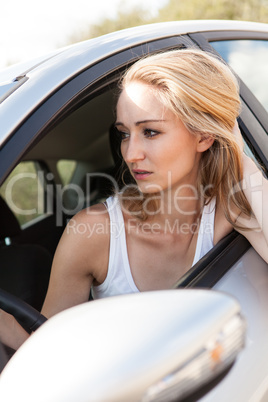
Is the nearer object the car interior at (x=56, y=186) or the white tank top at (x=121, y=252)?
the white tank top at (x=121, y=252)

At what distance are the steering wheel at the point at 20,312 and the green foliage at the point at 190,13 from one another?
13266 mm

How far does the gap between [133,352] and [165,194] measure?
3.96 feet

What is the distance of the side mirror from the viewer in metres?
0.71

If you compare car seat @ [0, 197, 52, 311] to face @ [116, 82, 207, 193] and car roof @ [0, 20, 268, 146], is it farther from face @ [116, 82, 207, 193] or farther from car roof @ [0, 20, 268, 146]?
car roof @ [0, 20, 268, 146]

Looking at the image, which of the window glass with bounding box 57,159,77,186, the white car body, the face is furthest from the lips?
the window glass with bounding box 57,159,77,186

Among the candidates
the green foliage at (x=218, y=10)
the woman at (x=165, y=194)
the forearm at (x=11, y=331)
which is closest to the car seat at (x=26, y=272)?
the woman at (x=165, y=194)

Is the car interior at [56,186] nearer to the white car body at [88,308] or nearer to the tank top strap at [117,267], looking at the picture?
the tank top strap at [117,267]

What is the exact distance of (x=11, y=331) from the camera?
4.14 feet

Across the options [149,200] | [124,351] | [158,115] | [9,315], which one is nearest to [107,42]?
[158,115]

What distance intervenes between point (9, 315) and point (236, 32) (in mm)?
1473

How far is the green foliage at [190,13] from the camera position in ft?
44.8

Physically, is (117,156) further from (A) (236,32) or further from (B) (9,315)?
(B) (9,315)

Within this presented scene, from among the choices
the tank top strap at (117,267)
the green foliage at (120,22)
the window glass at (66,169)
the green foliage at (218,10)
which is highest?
the green foliage at (120,22)

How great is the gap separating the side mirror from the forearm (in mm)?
436
